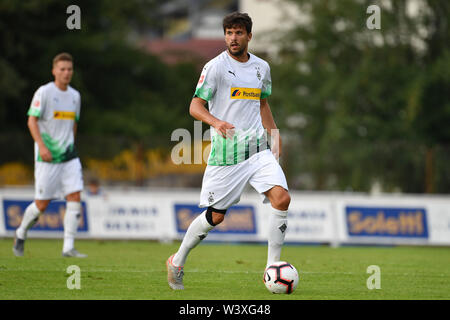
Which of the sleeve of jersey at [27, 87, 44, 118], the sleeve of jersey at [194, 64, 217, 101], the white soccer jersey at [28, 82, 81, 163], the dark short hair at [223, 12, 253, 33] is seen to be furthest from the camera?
the white soccer jersey at [28, 82, 81, 163]

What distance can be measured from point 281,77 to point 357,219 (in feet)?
41.5

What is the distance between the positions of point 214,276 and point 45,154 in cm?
329

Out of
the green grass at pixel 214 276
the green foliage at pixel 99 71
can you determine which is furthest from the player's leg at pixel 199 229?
the green foliage at pixel 99 71

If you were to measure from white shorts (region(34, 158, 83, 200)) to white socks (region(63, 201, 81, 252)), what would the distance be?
0.72 ft

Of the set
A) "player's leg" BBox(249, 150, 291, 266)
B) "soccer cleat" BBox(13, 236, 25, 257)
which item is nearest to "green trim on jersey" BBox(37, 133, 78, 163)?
"soccer cleat" BBox(13, 236, 25, 257)

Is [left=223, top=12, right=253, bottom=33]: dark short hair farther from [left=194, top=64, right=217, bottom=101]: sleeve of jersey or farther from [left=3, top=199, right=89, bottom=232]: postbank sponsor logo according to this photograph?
[left=3, top=199, right=89, bottom=232]: postbank sponsor logo

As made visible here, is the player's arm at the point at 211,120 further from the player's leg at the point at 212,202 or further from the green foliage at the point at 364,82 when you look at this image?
the green foliage at the point at 364,82

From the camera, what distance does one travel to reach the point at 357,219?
62.3 feet

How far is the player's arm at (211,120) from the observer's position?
8.04 metres

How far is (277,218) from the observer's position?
8414 millimetres

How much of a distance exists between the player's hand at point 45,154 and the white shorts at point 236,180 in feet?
12.8

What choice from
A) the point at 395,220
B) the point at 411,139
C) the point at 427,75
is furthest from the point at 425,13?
the point at 395,220

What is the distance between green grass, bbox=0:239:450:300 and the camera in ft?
26.5

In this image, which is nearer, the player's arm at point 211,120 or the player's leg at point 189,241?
the player's arm at point 211,120
